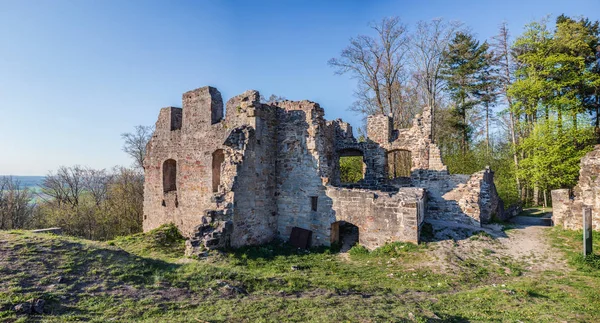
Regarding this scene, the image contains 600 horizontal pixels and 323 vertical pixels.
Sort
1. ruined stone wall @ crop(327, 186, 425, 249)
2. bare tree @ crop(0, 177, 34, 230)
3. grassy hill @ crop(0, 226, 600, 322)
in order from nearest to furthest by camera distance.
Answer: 1. grassy hill @ crop(0, 226, 600, 322)
2. ruined stone wall @ crop(327, 186, 425, 249)
3. bare tree @ crop(0, 177, 34, 230)

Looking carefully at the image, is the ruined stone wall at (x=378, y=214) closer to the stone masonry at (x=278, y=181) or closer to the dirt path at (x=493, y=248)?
the stone masonry at (x=278, y=181)

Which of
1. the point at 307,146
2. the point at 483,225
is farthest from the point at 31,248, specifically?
the point at 483,225

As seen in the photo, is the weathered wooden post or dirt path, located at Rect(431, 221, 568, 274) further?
the weathered wooden post

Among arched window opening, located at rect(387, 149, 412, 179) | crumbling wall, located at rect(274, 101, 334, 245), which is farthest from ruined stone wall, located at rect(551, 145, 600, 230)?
arched window opening, located at rect(387, 149, 412, 179)

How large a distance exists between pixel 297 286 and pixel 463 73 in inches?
960

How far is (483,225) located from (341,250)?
654 cm

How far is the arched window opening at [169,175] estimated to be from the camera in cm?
1577

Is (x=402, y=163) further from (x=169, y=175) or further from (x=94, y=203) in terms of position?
(x=94, y=203)

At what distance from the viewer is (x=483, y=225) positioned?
522 inches

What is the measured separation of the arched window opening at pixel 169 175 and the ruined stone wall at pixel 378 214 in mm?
8750

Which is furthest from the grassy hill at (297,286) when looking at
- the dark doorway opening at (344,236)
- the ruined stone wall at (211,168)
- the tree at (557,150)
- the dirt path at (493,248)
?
the tree at (557,150)

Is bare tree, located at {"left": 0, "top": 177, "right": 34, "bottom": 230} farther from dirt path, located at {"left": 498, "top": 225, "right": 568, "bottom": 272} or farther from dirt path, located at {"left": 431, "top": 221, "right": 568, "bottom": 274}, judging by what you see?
dirt path, located at {"left": 498, "top": 225, "right": 568, "bottom": 272}

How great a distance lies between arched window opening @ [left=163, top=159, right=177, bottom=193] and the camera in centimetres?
1577

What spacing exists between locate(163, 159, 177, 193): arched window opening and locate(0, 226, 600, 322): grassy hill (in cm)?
752
